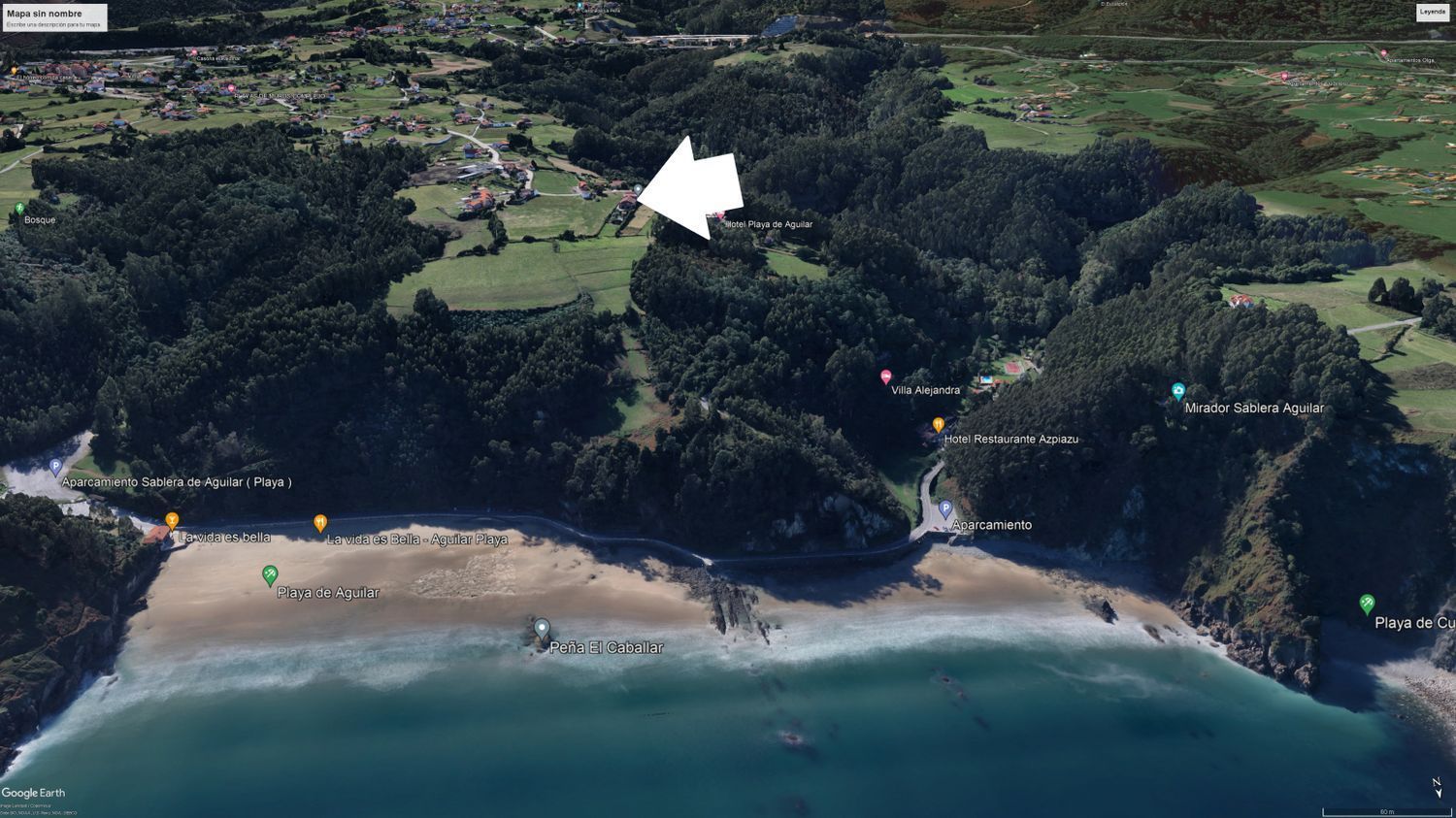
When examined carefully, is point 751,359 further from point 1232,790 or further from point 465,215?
point 1232,790

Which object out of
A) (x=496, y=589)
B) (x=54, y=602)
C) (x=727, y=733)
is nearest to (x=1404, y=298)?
(x=727, y=733)

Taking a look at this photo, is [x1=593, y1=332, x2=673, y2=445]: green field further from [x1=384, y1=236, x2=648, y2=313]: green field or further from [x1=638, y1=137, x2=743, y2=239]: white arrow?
[x1=638, y1=137, x2=743, y2=239]: white arrow

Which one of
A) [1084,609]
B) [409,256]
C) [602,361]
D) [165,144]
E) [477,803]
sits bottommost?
[477,803]

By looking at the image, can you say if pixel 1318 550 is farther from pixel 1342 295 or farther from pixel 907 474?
pixel 907 474

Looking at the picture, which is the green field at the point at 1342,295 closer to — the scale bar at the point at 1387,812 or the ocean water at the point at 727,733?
the ocean water at the point at 727,733

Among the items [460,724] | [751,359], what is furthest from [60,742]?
[751,359]

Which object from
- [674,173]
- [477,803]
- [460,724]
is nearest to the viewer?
[477,803]

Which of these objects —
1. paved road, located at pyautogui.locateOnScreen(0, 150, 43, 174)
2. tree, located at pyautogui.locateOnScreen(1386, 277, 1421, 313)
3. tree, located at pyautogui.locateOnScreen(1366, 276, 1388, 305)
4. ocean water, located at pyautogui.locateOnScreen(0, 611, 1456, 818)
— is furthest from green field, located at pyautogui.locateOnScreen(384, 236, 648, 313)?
tree, located at pyautogui.locateOnScreen(1386, 277, 1421, 313)
